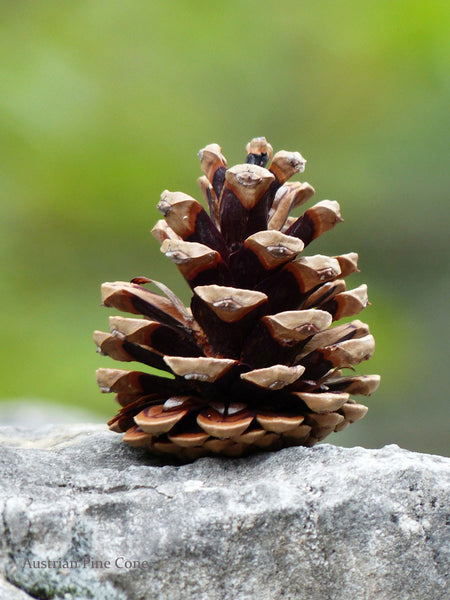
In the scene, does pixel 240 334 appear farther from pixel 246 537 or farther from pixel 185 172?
pixel 185 172

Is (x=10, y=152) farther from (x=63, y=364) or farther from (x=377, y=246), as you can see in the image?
(x=377, y=246)

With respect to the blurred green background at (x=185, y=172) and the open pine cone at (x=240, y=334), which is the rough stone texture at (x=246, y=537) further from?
the blurred green background at (x=185, y=172)

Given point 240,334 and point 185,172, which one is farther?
point 185,172

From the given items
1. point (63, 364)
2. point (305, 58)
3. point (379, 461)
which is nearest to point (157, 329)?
point (379, 461)

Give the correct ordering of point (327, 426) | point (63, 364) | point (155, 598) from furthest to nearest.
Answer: point (63, 364) → point (327, 426) → point (155, 598)

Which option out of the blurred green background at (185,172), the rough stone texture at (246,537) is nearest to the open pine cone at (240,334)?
the rough stone texture at (246,537)

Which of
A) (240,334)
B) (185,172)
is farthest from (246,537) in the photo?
(185,172)
